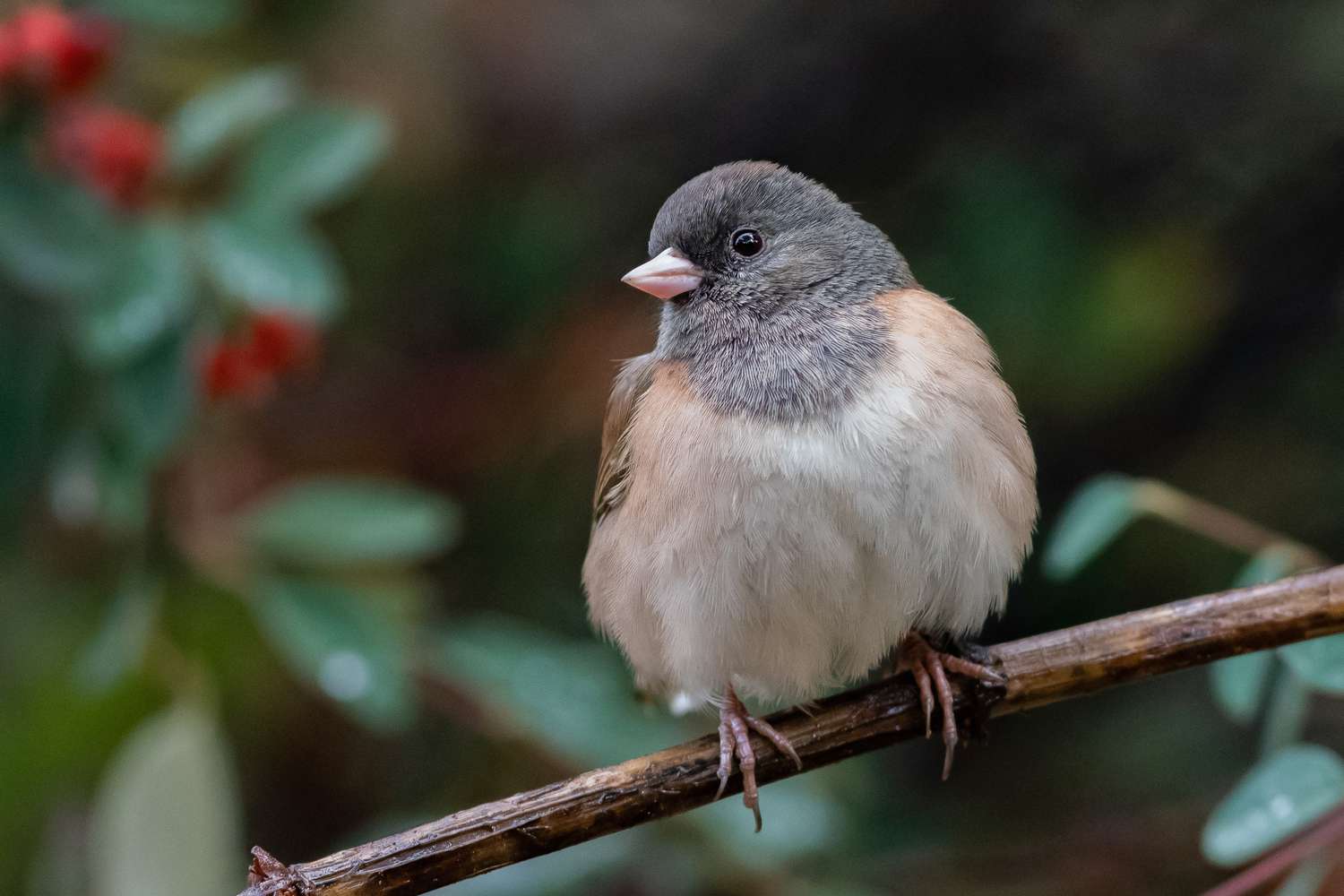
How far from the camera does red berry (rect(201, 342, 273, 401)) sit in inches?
88.2

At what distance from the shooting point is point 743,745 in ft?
5.45

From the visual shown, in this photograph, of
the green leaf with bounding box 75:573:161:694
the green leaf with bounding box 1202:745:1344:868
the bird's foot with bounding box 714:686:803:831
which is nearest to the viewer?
the green leaf with bounding box 1202:745:1344:868

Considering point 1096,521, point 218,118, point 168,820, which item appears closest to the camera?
point 1096,521

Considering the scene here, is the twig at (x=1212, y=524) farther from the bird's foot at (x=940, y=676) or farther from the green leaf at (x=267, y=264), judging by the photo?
the green leaf at (x=267, y=264)

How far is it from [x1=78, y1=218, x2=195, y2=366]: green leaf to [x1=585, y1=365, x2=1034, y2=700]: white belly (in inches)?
30.6

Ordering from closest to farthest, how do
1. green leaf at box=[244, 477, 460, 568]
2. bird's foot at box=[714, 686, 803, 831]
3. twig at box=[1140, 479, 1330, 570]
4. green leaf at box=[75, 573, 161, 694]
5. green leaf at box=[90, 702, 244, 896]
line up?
bird's foot at box=[714, 686, 803, 831]
twig at box=[1140, 479, 1330, 570]
green leaf at box=[90, 702, 244, 896]
green leaf at box=[75, 573, 161, 694]
green leaf at box=[244, 477, 460, 568]

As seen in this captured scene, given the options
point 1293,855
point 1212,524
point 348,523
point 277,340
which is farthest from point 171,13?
point 1293,855

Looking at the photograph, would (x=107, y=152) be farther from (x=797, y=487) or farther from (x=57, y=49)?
(x=797, y=487)

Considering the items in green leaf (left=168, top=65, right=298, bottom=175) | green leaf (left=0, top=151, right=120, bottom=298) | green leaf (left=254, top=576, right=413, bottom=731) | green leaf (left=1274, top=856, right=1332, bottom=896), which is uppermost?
green leaf (left=168, top=65, right=298, bottom=175)

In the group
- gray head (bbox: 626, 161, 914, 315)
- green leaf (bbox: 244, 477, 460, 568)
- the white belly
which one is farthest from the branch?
green leaf (bbox: 244, 477, 460, 568)

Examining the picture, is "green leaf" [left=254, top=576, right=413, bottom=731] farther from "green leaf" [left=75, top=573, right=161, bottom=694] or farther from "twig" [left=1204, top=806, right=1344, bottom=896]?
"twig" [left=1204, top=806, right=1344, bottom=896]

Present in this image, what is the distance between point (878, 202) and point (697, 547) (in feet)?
4.54

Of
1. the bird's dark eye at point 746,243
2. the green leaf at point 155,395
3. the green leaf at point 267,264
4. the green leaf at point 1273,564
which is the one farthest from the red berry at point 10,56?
the green leaf at point 1273,564

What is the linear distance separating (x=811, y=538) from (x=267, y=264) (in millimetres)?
980
